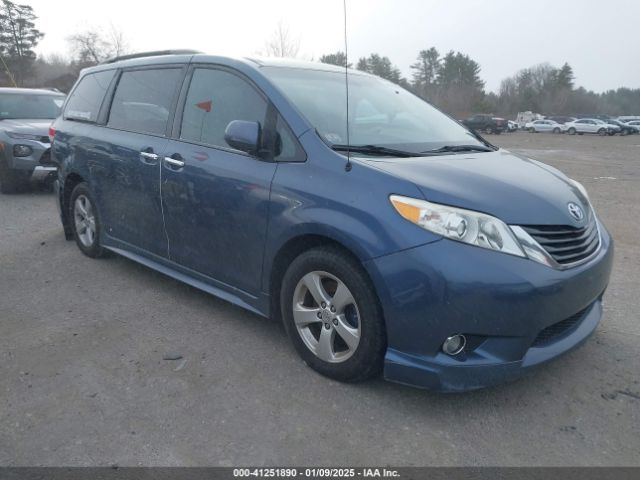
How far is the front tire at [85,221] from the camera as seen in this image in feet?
16.1

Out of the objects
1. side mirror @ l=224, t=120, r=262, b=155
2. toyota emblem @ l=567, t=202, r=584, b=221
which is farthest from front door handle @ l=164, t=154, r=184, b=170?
toyota emblem @ l=567, t=202, r=584, b=221

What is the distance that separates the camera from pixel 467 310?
8.14ft

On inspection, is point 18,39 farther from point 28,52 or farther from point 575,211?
point 575,211

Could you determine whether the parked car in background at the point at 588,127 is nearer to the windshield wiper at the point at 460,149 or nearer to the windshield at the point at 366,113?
the windshield at the point at 366,113

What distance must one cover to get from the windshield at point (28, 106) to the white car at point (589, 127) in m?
46.5

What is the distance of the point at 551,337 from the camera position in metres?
2.77

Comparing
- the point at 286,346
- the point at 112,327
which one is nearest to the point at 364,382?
the point at 286,346

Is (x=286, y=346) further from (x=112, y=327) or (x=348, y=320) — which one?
(x=112, y=327)

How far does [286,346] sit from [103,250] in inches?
96.7

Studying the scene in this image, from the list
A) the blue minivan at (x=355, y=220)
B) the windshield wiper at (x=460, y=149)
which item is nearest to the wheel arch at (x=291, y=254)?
the blue minivan at (x=355, y=220)

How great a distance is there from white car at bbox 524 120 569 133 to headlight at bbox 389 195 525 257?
170 feet

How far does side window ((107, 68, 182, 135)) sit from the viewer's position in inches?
159

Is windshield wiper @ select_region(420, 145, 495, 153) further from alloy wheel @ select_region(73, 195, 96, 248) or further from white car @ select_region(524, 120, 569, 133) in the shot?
white car @ select_region(524, 120, 569, 133)

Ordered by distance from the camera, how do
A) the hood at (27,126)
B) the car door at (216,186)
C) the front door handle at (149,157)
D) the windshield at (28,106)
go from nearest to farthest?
Result: the car door at (216,186), the front door handle at (149,157), the hood at (27,126), the windshield at (28,106)
